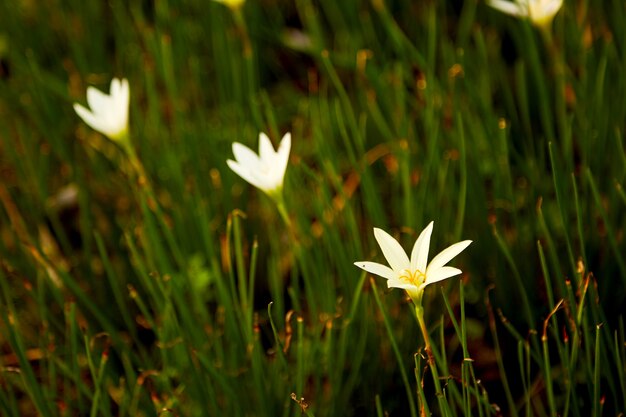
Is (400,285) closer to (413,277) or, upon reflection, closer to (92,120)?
(413,277)

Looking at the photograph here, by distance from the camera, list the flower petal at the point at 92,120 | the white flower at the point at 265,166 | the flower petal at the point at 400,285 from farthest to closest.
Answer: the flower petal at the point at 92,120 < the white flower at the point at 265,166 < the flower petal at the point at 400,285

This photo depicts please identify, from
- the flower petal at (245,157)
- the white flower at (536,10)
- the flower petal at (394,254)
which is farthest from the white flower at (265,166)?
the white flower at (536,10)

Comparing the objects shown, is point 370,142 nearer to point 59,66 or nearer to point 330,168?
point 330,168

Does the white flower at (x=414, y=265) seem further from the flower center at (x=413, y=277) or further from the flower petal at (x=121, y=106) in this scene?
the flower petal at (x=121, y=106)

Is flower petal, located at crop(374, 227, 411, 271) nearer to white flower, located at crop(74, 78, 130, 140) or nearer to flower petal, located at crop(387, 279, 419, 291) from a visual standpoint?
flower petal, located at crop(387, 279, 419, 291)

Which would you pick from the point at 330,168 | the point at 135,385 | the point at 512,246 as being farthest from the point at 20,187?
the point at 512,246

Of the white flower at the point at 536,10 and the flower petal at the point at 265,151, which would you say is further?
the white flower at the point at 536,10
